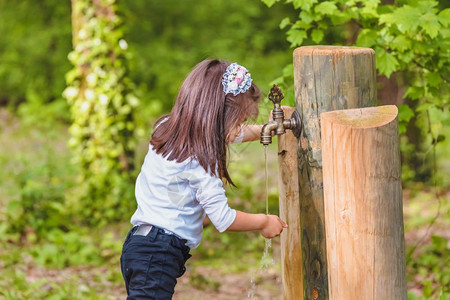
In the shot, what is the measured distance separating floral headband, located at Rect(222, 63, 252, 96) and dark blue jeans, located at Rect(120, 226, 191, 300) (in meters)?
0.62

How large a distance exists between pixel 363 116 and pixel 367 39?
4.21ft

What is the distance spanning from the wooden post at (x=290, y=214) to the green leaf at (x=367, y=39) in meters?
0.87

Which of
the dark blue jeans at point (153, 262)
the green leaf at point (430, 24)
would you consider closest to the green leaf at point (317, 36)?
the green leaf at point (430, 24)

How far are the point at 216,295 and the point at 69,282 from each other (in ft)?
3.16

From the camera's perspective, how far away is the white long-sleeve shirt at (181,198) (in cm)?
258

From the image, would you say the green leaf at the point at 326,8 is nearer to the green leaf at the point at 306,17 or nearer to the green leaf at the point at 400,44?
the green leaf at the point at 306,17

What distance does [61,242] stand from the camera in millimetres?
5234

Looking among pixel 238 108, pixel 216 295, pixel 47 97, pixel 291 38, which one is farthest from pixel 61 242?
pixel 47 97

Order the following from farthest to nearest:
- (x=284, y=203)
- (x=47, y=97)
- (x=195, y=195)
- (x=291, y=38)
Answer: (x=47, y=97) < (x=291, y=38) < (x=284, y=203) < (x=195, y=195)

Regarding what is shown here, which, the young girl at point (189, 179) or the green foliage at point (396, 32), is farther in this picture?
the green foliage at point (396, 32)

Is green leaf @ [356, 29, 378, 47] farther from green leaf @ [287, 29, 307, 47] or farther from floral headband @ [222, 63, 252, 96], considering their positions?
floral headband @ [222, 63, 252, 96]

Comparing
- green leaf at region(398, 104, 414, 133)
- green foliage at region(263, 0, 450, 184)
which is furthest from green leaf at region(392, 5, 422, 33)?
green leaf at region(398, 104, 414, 133)

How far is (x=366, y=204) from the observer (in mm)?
2311

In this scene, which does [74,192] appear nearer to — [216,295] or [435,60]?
[216,295]
